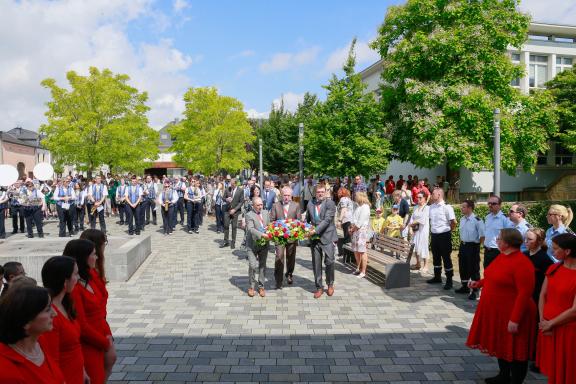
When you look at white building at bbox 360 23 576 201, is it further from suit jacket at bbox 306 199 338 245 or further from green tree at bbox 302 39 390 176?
suit jacket at bbox 306 199 338 245

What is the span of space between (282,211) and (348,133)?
1408cm

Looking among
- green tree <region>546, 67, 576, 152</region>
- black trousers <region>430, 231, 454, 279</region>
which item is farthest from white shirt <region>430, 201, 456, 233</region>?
green tree <region>546, 67, 576, 152</region>

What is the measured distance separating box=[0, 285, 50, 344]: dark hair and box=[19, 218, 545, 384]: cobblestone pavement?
319cm

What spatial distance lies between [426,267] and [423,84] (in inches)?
558

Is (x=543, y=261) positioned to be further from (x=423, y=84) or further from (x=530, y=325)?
(x=423, y=84)

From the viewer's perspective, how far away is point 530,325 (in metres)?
4.89

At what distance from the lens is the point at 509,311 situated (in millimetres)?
4949

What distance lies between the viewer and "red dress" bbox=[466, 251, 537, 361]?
4.77 meters

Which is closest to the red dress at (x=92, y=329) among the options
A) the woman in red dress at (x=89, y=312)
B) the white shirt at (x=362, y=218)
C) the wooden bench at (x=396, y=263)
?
the woman in red dress at (x=89, y=312)

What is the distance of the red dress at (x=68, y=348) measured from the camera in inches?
120

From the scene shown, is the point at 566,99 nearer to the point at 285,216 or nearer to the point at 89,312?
the point at 285,216

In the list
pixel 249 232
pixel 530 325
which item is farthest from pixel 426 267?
pixel 530 325

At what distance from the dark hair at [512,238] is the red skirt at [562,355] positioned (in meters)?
1.00

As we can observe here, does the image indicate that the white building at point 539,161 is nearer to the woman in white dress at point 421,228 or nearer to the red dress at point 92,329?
the woman in white dress at point 421,228
